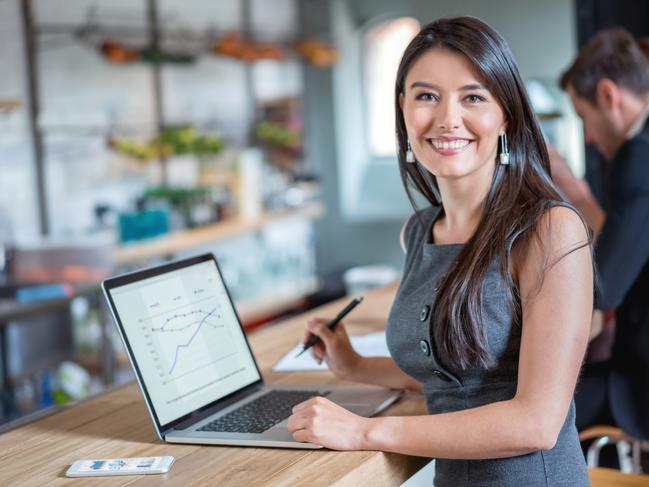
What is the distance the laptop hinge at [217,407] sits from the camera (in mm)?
1722

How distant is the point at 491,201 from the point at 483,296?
204 mm

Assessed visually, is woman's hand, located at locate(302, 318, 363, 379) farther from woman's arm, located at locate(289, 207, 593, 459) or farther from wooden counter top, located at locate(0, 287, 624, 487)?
woman's arm, located at locate(289, 207, 593, 459)

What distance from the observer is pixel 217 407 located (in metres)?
1.82

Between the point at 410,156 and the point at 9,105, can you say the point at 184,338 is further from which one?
the point at 9,105

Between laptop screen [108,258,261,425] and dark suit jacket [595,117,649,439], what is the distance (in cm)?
114

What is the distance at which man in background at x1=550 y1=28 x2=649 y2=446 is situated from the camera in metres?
2.62

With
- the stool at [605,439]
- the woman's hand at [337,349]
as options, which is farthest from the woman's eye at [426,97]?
the stool at [605,439]

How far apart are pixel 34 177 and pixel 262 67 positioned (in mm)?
2628

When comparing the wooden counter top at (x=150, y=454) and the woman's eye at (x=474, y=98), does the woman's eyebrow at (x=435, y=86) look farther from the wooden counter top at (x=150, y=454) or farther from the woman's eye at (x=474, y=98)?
the wooden counter top at (x=150, y=454)

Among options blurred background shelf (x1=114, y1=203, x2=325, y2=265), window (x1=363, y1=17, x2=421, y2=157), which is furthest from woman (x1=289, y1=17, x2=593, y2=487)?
window (x1=363, y1=17, x2=421, y2=157)

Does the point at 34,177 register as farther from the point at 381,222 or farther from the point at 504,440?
the point at 504,440

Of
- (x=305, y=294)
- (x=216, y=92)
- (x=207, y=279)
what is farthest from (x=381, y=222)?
(x=207, y=279)

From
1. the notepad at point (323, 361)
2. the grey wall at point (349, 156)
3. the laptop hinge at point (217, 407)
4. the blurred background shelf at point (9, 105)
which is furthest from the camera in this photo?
the grey wall at point (349, 156)

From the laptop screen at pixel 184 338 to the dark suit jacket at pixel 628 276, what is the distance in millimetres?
1140
